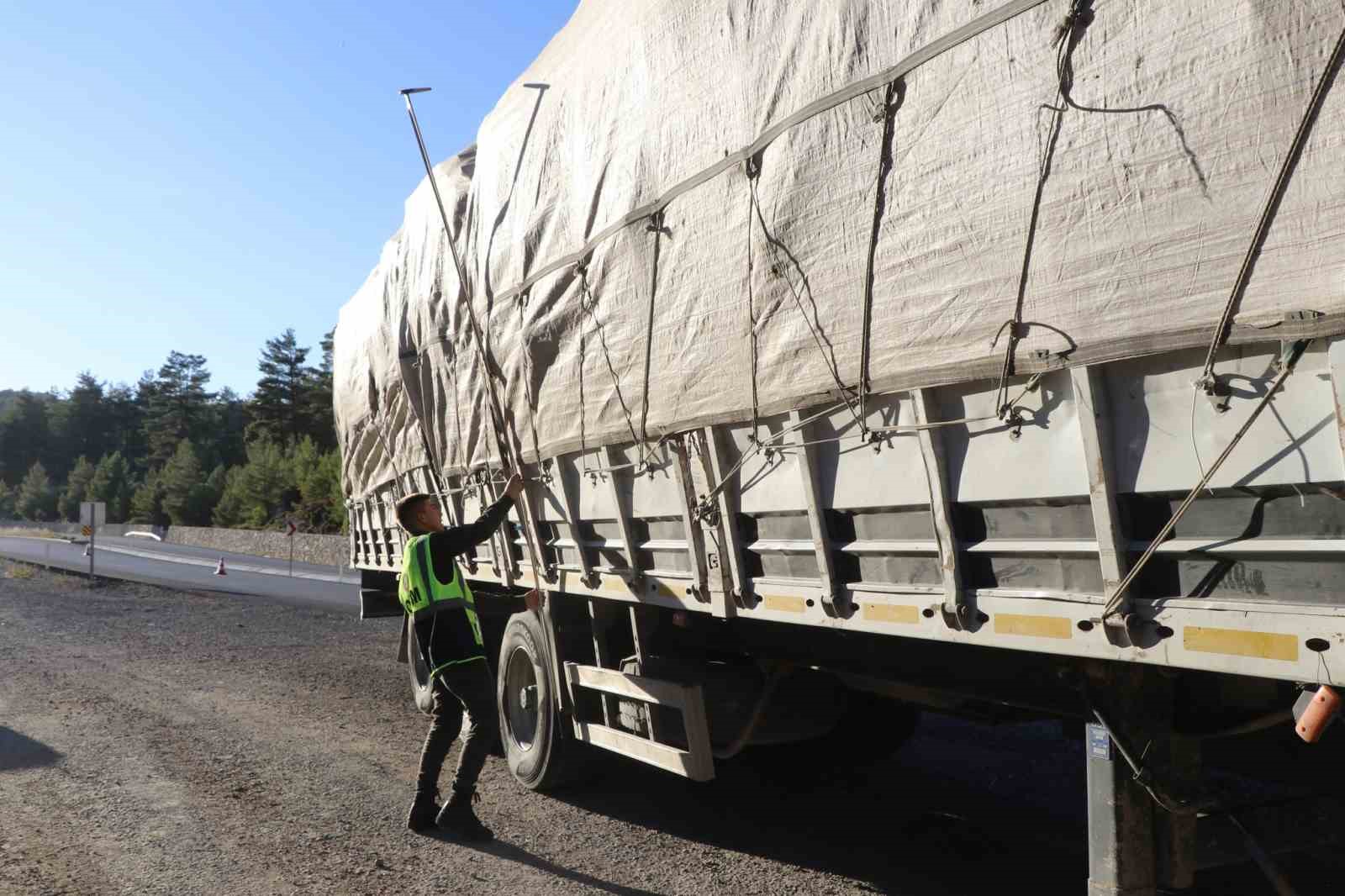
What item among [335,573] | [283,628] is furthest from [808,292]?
[335,573]

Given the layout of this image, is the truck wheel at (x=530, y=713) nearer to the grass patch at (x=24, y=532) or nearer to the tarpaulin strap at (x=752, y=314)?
the tarpaulin strap at (x=752, y=314)

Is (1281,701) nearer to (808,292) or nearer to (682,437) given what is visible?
(808,292)

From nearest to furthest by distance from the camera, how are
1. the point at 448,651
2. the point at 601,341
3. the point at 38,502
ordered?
the point at 601,341 < the point at 448,651 < the point at 38,502

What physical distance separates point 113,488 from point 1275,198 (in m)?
93.3

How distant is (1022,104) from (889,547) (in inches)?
55.2

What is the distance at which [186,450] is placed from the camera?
7569 cm

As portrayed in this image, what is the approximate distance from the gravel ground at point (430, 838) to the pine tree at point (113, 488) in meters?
82.0

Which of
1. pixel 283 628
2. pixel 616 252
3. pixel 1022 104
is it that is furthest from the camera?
pixel 283 628

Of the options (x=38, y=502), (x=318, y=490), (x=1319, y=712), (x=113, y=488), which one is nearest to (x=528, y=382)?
(x=1319, y=712)

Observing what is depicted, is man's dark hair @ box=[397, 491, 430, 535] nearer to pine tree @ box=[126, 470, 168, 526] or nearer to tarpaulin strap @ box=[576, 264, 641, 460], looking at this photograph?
tarpaulin strap @ box=[576, 264, 641, 460]

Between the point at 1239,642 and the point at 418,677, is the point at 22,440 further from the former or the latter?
the point at 1239,642

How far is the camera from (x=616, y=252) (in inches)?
206

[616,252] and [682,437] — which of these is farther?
[616,252]

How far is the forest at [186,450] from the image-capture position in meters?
62.2
